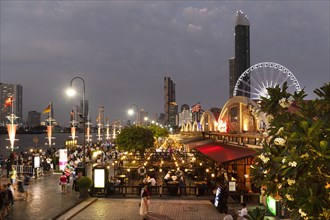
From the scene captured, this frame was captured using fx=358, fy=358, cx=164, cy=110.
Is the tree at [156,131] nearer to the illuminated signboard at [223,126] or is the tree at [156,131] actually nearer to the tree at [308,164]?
the illuminated signboard at [223,126]

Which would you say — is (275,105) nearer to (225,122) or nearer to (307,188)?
(307,188)

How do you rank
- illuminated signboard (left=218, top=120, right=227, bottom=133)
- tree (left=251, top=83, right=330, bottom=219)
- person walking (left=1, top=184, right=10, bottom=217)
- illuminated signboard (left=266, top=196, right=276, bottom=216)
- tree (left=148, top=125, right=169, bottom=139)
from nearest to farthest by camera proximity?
tree (left=251, top=83, right=330, bottom=219) < illuminated signboard (left=266, top=196, right=276, bottom=216) < person walking (left=1, top=184, right=10, bottom=217) < illuminated signboard (left=218, top=120, right=227, bottom=133) < tree (left=148, top=125, right=169, bottom=139)

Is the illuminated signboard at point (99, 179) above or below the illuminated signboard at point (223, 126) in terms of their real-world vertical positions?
below

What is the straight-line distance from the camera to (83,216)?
1833 centimetres

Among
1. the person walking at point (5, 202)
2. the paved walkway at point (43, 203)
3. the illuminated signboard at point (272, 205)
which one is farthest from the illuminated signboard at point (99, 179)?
the illuminated signboard at point (272, 205)

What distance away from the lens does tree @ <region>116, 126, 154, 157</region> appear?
3884 centimetres

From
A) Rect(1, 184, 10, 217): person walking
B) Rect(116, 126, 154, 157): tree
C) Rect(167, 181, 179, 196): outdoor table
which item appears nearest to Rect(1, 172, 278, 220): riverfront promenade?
Rect(1, 184, 10, 217): person walking

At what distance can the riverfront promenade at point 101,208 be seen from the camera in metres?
17.9

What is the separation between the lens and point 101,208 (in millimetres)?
20156

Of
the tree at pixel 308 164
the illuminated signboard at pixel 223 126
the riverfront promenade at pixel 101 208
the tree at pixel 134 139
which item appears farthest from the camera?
the tree at pixel 134 139

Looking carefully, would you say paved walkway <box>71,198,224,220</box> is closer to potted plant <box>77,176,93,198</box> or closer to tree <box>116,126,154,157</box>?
potted plant <box>77,176,93,198</box>

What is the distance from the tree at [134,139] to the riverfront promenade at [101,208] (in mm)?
14994

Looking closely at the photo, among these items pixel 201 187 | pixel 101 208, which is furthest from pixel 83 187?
pixel 201 187

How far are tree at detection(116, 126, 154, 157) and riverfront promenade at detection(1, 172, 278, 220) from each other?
14994 mm
